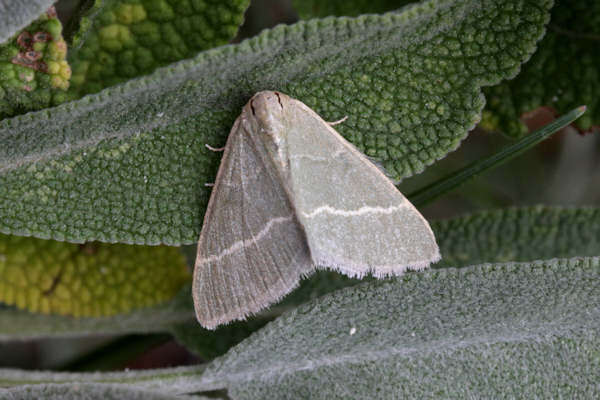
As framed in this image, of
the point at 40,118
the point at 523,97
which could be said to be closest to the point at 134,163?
the point at 40,118

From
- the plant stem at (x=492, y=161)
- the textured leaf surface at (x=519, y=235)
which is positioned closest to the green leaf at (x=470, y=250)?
the textured leaf surface at (x=519, y=235)

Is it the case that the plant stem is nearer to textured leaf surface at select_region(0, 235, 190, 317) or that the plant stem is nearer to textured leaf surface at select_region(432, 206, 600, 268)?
textured leaf surface at select_region(432, 206, 600, 268)

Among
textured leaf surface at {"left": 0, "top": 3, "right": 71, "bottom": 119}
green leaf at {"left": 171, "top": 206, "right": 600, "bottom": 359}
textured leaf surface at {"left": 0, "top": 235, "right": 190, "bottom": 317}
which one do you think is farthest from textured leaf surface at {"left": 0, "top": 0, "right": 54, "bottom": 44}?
green leaf at {"left": 171, "top": 206, "right": 600, "bottom": 359}

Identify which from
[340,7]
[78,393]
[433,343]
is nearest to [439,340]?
[433,343]

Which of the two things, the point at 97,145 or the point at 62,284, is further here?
the point at 62,284

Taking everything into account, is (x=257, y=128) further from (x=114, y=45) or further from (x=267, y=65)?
(x=114, y=45)

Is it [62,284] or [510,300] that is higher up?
[510,300]
